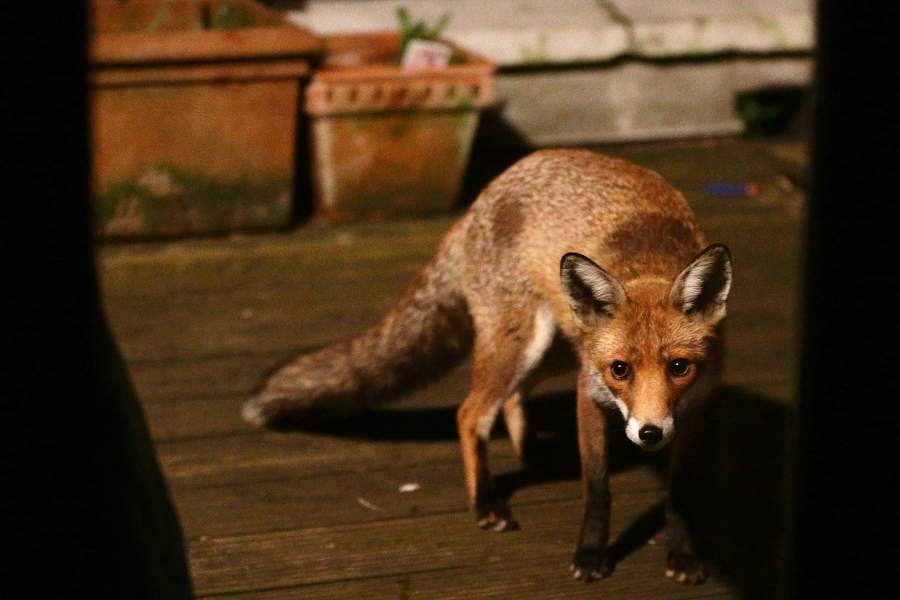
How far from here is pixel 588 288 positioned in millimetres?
2537

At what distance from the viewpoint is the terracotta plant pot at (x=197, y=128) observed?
16.2ft

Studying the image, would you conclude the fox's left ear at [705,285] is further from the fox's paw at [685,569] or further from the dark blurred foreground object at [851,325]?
the dark blurred foreground object at [851,325]

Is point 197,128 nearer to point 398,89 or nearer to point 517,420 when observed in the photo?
point 398,89

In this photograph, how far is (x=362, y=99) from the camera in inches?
202

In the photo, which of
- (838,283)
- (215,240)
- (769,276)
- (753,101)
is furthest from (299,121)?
(838,283)

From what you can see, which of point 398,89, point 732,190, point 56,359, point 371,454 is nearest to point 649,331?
point 371,454

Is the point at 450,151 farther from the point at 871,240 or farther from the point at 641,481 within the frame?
the point at 871,240

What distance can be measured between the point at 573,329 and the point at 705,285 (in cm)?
40

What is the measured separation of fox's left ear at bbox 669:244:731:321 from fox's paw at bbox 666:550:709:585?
2.01 ft

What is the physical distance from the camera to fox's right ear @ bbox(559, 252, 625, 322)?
2.49 m

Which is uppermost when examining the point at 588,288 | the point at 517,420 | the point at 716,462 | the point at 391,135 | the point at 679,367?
the point at 588,288

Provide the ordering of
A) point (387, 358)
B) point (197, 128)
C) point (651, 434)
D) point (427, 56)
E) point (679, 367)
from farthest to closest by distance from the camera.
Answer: point (427, 56)
point (197, 128)
point (387, 358)
point (679, 367)
point (651, 434)

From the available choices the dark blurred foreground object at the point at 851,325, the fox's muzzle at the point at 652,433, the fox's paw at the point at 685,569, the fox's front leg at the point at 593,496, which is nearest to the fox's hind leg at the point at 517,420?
the fox's front leg at the point at 593,496

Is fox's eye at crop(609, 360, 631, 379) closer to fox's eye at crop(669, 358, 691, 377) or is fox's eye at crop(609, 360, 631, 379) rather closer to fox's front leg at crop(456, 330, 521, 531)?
fox's eye at crop(669, 358, 691, 377)
